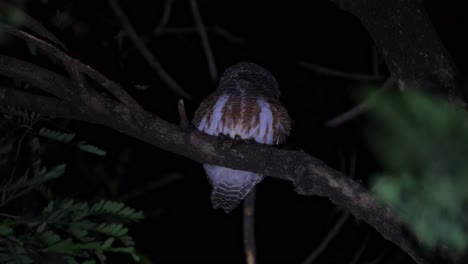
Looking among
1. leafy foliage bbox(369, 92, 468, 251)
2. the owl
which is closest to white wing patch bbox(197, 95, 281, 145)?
the owl

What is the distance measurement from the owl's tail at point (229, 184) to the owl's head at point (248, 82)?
1.75 ft

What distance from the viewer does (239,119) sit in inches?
129

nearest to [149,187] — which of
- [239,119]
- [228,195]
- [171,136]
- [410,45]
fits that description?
[228,195]

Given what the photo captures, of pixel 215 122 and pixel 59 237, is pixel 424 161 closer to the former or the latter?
pixel 59 237

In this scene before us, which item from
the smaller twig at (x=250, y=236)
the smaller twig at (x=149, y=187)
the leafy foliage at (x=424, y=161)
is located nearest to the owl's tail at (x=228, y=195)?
the smaller twig at (x=250, y=236)

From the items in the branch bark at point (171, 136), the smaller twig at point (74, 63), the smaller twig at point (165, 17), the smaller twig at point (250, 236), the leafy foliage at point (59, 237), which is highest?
the smaller twig at point (165, 17)

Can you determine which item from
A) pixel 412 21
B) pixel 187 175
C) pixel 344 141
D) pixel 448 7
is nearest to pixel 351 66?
pixel 344 141

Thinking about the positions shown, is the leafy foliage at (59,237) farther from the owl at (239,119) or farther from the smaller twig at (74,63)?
the owl at (239,119)

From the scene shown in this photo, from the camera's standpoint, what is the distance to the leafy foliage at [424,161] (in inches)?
17.7

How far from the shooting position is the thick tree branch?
2045 mm

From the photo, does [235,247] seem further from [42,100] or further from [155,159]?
[42,100]

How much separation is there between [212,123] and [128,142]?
8.27 ft

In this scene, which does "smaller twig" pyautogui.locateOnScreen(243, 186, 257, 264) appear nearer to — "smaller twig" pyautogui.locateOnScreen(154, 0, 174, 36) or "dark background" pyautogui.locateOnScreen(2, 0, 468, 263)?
"dark background" pyautogui.locateOnScreen(2, 0, 468, 263)

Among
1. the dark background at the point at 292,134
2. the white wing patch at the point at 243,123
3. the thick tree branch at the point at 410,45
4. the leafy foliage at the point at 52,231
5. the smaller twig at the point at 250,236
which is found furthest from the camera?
the dark background at the point at 292,134
